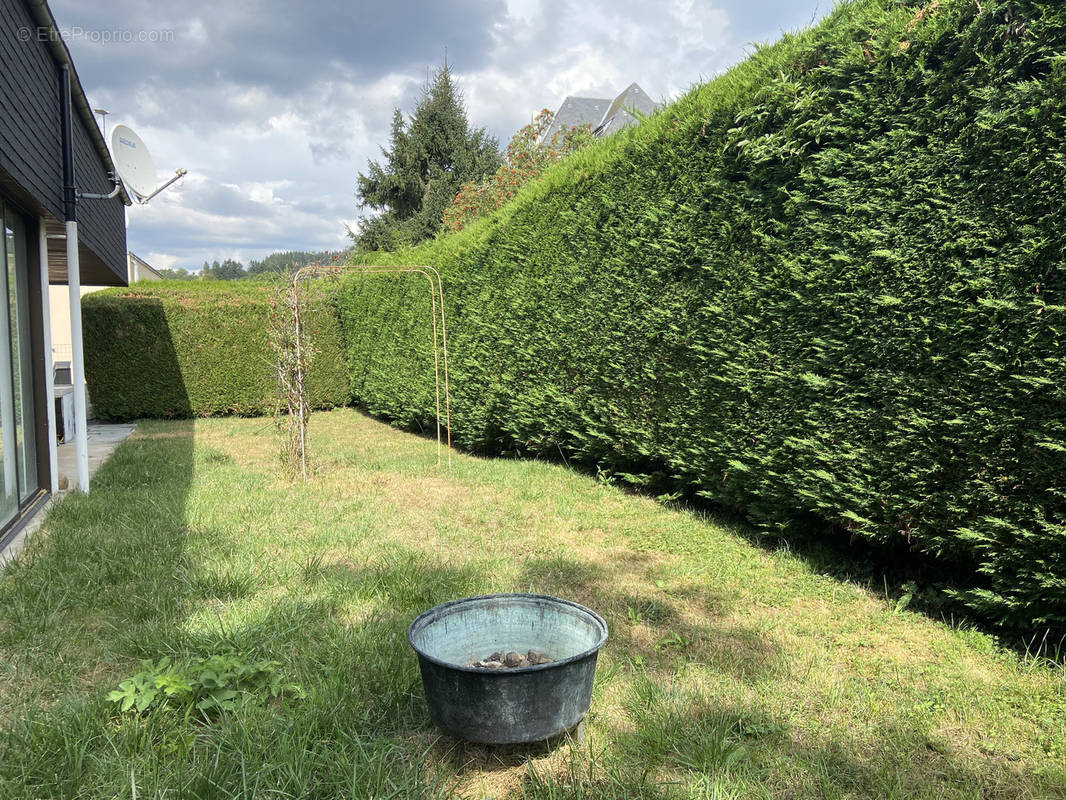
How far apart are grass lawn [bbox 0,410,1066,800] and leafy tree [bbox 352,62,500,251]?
1998 cm

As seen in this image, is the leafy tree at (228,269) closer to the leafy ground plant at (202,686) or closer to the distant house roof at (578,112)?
the distant house roof at (578,112)

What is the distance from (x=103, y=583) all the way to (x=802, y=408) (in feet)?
13.9

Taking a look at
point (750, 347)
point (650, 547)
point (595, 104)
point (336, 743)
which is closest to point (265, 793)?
point (336, 743)

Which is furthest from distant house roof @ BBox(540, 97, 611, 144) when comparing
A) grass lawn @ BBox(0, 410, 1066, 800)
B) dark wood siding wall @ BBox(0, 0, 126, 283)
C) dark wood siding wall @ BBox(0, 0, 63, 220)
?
grass lawn @ BBox(0, 410, 1066, 800)

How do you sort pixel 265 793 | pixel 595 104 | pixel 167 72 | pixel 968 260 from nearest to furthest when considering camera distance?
A: 1. pixel 265 793
2. pixel 968 260
3. pixel 167 72
4. pixel 595 104

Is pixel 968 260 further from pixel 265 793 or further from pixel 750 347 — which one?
pixel 265 793

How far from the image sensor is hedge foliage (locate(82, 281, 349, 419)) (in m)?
11.8

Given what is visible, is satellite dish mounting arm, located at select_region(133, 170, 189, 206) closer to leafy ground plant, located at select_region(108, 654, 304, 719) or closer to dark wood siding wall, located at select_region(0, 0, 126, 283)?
dark wood siding wall, located at select_region(0, 0, 126, 283)

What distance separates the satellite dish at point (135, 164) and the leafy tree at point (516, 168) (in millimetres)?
8004

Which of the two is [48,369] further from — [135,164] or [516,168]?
[516,168]

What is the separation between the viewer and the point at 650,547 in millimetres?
4469

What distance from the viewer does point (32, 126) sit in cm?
495

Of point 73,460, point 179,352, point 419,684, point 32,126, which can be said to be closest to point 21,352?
point 32,126

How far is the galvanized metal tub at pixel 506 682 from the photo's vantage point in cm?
190
